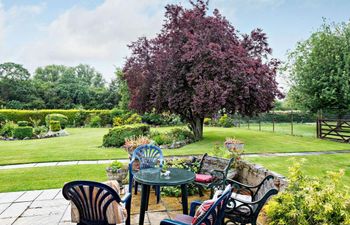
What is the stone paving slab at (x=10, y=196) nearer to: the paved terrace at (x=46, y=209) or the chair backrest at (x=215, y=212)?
the paved terrace at (x=46, y=209)

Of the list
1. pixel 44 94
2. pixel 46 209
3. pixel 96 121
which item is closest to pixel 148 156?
pixel 46 209

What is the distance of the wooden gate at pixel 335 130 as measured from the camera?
11427 mm

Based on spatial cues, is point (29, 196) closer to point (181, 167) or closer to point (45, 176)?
point (45, 176)

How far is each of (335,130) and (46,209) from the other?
1275 centimetres

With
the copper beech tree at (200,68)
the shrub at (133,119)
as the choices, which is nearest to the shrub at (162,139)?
the copper beech tree at (200,68)

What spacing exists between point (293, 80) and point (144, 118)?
39.2 ft

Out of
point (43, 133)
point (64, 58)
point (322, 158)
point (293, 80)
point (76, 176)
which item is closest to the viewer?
point (76, 176)

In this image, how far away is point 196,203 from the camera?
251 cm

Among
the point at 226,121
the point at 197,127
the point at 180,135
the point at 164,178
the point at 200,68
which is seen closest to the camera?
the point at 164,178

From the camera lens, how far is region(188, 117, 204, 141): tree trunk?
39.2ft

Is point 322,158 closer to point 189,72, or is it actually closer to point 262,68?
point 262,68

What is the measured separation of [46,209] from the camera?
3.67m

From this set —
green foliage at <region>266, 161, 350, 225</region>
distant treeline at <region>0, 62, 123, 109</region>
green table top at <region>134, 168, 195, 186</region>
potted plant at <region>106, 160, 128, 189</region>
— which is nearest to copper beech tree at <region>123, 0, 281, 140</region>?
potted plant at <region>106, 160, 128, 189</region>

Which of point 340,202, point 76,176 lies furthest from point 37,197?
point 340,202
